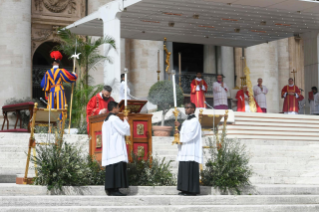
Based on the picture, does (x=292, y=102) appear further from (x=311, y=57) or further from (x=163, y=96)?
(x=163, y=96)

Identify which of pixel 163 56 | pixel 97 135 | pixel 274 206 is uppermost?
pixel 163 56

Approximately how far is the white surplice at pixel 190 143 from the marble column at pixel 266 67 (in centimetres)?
1598

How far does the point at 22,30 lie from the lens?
64.0 feet

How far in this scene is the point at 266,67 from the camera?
85.8 feet

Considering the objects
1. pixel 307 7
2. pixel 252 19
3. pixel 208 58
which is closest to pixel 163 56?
pixel 208 58

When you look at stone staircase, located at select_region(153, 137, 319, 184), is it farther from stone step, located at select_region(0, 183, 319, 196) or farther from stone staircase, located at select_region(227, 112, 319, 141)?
stone staircase, located at select_region(227, 112, 319, 141)

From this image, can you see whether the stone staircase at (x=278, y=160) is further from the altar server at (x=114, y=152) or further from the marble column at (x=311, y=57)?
the marble column at (x=311, y=57)

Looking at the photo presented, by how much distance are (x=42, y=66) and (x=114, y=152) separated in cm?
1247

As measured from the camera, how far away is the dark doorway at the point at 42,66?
21547 millimetres

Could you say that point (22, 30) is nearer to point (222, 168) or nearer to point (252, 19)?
point (252, 19)

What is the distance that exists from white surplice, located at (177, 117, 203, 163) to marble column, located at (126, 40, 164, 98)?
42.5ft

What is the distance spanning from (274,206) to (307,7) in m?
8.40

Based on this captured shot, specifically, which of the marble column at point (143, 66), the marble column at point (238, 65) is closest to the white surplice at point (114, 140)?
the marble column at point (143, 66)


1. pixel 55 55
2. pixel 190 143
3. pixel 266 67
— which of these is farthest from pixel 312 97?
pixel 190 143
